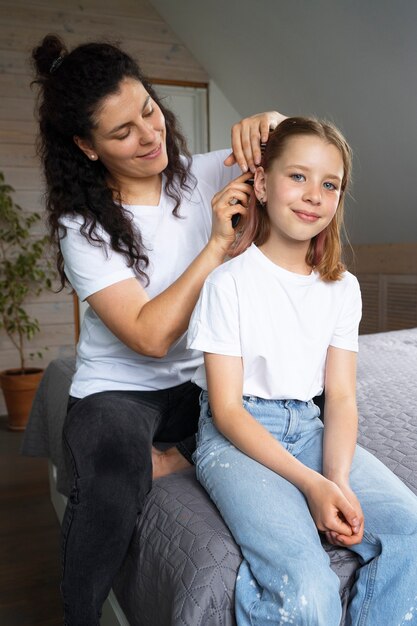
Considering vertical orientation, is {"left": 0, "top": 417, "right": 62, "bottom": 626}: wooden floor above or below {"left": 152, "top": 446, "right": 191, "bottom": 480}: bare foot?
below

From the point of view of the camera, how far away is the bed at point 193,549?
2.70 feet

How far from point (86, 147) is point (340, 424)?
78 cm

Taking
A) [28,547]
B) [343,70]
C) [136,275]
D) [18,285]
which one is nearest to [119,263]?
[136,275]

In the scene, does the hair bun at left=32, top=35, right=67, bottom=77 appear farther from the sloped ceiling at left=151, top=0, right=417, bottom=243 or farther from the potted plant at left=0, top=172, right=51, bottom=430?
the potted plant at left=0, top=172, right=51, bottom=430

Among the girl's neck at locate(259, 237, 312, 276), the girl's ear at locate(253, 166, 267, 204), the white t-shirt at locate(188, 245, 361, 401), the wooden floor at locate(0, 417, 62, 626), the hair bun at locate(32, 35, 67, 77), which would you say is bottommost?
the wooden floor at locate(0, 417, 62, 626)

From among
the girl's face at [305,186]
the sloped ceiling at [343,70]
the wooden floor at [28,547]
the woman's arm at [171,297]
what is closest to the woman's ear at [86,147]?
the woman's arm at [171,297]

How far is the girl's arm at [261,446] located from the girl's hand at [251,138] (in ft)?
1.37

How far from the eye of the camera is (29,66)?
3416 mm

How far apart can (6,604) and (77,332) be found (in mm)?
2222

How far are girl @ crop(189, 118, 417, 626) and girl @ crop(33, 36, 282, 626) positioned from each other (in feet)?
0.29

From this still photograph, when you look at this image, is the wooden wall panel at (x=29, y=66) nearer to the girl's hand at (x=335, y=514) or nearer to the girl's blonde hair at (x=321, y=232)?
the girl's blonde hair at (x=321, y=232)

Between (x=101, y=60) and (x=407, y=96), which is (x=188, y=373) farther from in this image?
(x=407, y=96)

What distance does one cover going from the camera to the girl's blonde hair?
1136mm

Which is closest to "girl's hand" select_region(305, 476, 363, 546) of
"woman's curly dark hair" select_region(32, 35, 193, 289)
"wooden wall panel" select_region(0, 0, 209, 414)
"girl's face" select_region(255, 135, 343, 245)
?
"girl's face" select_region(255, 135, 343, 245)
